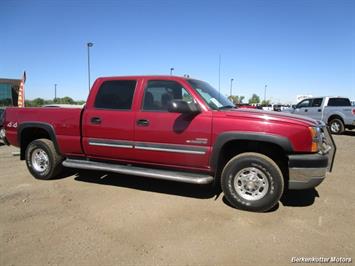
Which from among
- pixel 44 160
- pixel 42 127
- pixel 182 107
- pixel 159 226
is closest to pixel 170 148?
pixel 182 107

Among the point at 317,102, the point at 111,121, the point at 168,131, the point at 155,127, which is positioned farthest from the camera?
the point at 317,102

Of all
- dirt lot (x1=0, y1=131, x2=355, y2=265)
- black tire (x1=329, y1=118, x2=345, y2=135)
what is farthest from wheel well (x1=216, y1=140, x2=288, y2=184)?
black tire (x1=329, y1=118, x2=345, y2=135)

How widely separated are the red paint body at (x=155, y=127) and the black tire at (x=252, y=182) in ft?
1.19

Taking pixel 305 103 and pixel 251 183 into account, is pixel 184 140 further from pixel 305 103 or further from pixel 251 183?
pixel 305 103

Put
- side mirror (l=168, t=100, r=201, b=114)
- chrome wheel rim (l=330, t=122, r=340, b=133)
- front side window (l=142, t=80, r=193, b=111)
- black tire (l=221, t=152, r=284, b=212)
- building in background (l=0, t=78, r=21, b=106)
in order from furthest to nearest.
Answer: building in background (l=0, t=78, r=21, b=106), chrome wheel rim (l=330, t=122, r=340, b=133), front side window (l=142, t=80, r=193, b=111), side mirror (l=168, t=100, r=201, b=114), black tire (l=221, t=152, r=284, b=212)

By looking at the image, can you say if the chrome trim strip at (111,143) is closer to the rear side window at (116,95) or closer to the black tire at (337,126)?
the rear side window at (116,95)

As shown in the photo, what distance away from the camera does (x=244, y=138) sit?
421cm

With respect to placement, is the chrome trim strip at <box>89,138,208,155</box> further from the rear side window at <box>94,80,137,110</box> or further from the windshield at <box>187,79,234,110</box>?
the windshield at <box>187,79,234,110</box>

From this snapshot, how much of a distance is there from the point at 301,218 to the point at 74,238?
2876 mm

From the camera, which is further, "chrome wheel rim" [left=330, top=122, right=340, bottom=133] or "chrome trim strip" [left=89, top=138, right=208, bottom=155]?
"chrome wheel rim" [left=330, top=122, right=340, bottom=133]

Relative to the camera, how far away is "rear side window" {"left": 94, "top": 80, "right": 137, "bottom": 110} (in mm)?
5168

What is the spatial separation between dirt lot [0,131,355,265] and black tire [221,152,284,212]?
0.15 metres

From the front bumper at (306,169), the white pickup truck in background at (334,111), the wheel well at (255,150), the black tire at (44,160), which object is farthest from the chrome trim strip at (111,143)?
the white pickup truck in background at (334,111)

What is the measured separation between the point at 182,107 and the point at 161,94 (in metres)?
0.76
